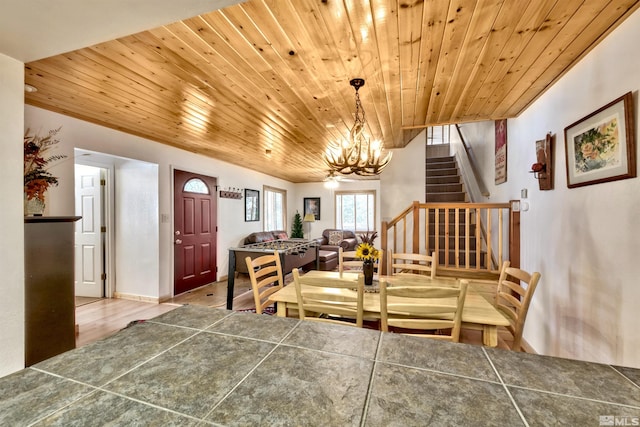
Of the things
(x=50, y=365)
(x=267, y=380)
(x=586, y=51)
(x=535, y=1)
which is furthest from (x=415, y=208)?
(x=50, y=365)

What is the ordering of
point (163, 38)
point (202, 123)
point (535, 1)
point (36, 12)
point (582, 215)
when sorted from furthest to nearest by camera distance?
1. point (202, 123)
2. point (582, 215)
3. point (163, 38)
4. point (535, 1)
5. point (36, 12)

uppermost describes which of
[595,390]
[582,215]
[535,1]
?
[535,1]

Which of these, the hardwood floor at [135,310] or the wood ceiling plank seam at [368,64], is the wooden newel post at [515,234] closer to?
the hardwood floor at [135,310]

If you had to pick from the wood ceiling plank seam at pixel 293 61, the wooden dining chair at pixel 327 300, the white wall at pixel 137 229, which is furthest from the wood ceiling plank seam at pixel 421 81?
the white wall at pixel 137 229

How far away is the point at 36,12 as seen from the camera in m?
1.19

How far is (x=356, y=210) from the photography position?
7.87 meters

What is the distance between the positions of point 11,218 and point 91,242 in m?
2.98

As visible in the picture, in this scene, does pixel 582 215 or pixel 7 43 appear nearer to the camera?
pixel 7 43

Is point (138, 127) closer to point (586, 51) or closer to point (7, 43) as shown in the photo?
point (7, 43)

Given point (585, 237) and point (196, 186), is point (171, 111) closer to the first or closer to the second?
point (196, 186)

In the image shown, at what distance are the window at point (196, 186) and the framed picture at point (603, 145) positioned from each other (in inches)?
182

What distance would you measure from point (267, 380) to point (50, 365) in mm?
558

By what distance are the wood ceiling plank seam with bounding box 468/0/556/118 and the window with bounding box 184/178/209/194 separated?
409 centimetres

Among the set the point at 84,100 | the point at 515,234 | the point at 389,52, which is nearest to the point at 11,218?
the point at 84,100
